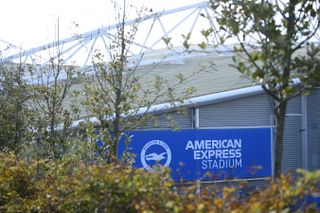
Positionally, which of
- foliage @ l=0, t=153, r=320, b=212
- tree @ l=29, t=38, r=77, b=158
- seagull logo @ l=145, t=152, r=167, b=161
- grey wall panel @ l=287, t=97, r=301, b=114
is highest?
grey wall panel @ l=287, t=97, r=301, b=114

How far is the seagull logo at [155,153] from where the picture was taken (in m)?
18.5

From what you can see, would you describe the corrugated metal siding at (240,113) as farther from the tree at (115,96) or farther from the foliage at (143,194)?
the foliage at (143,194)

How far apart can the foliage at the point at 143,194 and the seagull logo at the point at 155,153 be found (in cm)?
1042

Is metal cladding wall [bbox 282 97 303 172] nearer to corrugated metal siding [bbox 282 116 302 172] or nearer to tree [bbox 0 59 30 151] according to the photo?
corrugated metal siding [bbox 282 116 302 172]

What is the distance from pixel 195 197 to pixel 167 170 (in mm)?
685

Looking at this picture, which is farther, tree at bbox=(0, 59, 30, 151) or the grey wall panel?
the grey wall panel

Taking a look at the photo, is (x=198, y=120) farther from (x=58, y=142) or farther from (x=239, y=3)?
(x=239, y=3)

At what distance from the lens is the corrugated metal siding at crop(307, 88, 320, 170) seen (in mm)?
23312

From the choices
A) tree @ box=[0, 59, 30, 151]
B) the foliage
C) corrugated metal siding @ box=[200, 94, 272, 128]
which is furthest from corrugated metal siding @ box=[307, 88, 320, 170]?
the foliage

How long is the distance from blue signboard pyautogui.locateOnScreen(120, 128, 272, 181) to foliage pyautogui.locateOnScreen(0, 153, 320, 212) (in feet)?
34.6

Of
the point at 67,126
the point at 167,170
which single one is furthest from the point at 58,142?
the point at 167,170

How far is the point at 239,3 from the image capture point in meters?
6.10

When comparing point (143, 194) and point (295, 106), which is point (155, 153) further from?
point (143, 194)

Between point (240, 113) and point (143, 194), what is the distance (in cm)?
1673
